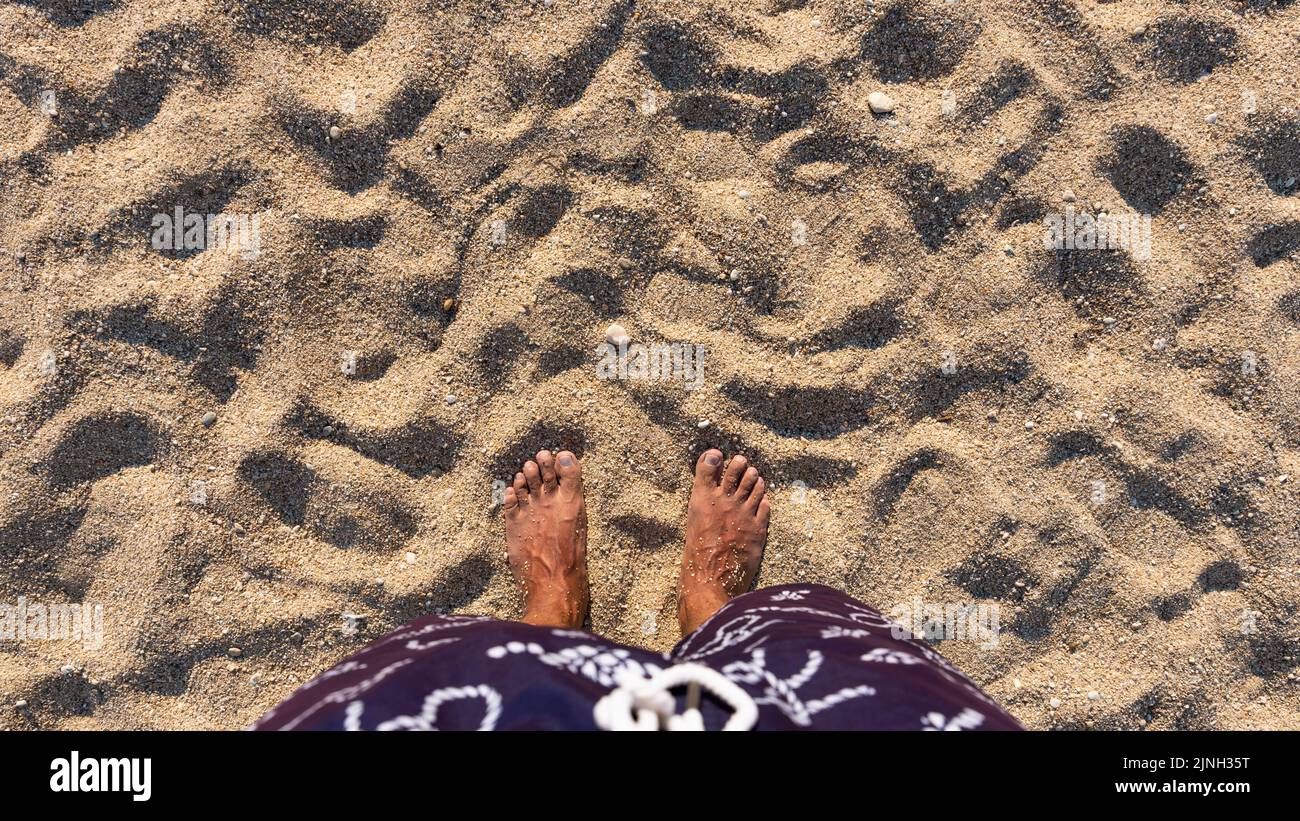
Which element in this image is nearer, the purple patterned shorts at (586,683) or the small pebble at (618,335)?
the purple patterned shorts at (586,683)

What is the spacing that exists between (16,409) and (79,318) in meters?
0.28

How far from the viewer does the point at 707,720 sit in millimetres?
1221

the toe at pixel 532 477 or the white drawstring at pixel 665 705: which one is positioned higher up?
the toe at pixel 532 477

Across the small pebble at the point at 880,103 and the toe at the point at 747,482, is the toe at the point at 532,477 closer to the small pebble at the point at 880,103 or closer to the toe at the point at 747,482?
the toe at the point at 747,482

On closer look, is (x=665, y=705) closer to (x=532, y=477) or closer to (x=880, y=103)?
(x=532, y=477)

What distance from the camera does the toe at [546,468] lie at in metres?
2.01

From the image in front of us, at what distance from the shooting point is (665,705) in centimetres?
116

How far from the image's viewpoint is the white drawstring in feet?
3.79

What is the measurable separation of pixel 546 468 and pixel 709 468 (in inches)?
17.3

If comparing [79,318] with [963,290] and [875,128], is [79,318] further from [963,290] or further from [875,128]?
[963,290]

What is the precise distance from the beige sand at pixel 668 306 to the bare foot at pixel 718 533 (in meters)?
0.13

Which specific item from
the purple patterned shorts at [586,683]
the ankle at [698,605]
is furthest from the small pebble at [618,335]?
the purple patterned shorts at [586,683]

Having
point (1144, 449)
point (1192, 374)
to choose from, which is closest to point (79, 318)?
point (1144, 449)
